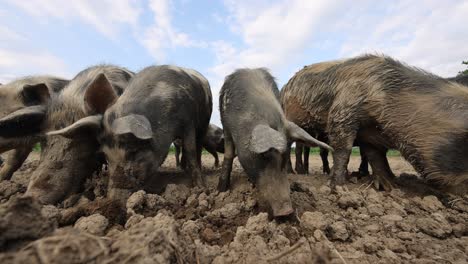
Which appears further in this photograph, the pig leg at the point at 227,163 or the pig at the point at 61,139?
the pig leg at the point at 227,163

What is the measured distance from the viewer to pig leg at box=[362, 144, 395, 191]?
530cm

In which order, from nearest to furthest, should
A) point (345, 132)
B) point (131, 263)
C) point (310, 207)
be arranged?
point (131, 263)
point (310, 207)
point (345, 132)

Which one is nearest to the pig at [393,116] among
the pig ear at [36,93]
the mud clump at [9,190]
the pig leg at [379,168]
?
the pig leg at [379,168]

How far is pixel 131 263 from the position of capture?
1529 millimetres

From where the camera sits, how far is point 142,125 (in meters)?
3.93

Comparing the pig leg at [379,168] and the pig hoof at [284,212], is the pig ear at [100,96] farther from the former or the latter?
the pig leg at [379,168]

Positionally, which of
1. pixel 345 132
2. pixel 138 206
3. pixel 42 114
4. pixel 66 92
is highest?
pixel 66 92

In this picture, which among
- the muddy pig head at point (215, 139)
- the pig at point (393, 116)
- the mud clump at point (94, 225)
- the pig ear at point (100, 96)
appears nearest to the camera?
the mud clump at point (94, 225)

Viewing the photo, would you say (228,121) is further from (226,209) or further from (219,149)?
(219,149)

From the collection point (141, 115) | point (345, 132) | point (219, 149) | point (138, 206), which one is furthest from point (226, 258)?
point (219, 149)

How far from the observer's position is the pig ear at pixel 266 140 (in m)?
3.43

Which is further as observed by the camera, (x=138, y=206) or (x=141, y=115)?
(x=141, y=115)

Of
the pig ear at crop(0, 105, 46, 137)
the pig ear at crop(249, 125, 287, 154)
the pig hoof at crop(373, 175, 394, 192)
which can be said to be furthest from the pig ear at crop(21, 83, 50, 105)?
the pig hoof at crop(373, 175, 394, 192)

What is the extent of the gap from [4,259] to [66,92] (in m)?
4.10
